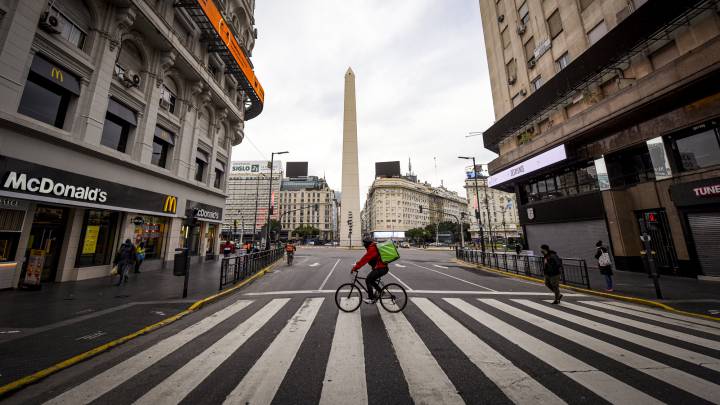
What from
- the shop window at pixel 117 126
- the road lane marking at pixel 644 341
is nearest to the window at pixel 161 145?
the shop window at pixel 117 126

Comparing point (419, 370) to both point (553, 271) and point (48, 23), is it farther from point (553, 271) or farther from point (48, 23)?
point (48, 23)

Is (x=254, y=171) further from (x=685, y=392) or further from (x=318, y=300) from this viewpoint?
(x=685, y=392)

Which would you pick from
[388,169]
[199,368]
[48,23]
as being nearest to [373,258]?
[199,368]

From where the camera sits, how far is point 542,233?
2002 cm

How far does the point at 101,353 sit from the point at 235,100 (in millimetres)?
25062

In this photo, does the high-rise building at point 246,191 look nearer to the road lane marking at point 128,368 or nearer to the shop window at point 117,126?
the shop window at point 117,126

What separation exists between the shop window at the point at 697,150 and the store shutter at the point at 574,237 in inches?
192

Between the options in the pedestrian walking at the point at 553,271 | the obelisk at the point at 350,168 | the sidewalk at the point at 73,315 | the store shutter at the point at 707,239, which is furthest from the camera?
the obelisk at the point at 350,168

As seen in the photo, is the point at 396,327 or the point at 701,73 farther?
the point at 701,73

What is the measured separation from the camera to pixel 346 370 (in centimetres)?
354

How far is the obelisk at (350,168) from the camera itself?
54.0 metres

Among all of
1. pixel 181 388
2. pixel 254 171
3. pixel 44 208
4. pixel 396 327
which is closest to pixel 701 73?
pixel 396 327

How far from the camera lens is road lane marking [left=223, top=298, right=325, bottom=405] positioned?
292 centimetres

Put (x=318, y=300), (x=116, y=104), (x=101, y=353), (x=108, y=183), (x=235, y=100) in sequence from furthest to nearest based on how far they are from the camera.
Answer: (x=235, y=100), (x=116, y=104), (x=108, y=183), (x=318, y=300), (x=101, y=353)
